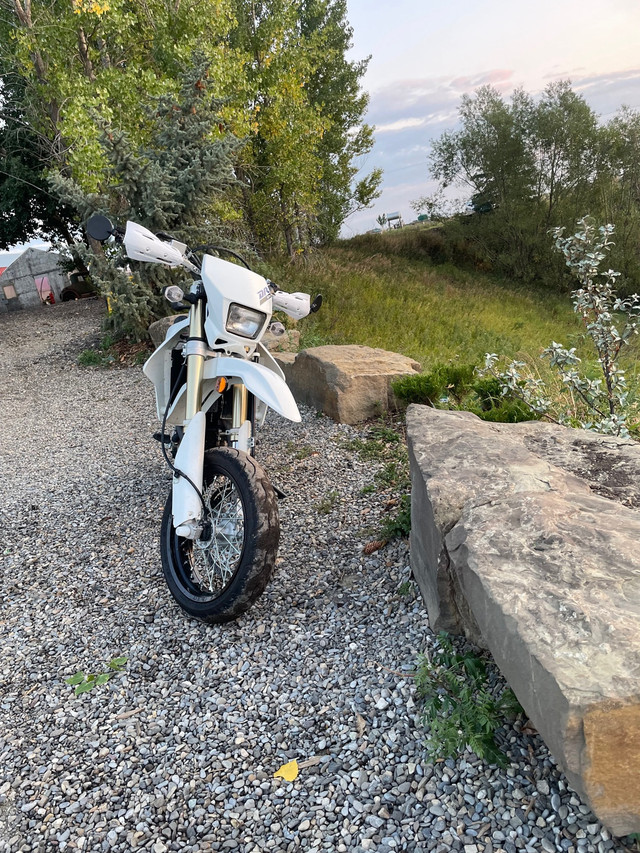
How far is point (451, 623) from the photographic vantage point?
214 centimetres

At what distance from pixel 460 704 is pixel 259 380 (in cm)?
143

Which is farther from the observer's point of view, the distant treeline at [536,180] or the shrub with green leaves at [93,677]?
the distant treeline at [536,180]

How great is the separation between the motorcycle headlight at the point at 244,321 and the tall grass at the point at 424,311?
3.96 meters

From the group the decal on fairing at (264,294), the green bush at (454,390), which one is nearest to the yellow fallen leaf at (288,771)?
the decal on fairing at (264,294)

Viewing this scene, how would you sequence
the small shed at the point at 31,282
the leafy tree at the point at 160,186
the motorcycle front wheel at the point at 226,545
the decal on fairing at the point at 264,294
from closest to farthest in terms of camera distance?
the motorcycle front wheel at the point at 226,545 < the decal on fairing at the point at 264,294 < the leafy tree at the point at 160,186 < the small shed at the point at 31,282

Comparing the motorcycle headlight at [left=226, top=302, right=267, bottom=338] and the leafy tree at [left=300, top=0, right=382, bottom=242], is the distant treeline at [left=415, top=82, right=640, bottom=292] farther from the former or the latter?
the motorcycle headlight at [left=226, top=302, right=267, bottom=338]

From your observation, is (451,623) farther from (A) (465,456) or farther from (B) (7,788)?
(B) (7,788)

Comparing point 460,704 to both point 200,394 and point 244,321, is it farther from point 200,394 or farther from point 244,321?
point 244,321

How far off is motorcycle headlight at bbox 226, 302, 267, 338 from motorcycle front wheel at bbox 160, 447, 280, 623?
1.77ft

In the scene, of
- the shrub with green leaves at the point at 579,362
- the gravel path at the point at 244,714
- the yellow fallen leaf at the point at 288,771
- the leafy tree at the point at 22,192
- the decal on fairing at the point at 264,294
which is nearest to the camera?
the gravel path at the point at 244,714

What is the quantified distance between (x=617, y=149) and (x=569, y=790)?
24556 millimetres

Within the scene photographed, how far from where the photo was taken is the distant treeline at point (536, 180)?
21.4m

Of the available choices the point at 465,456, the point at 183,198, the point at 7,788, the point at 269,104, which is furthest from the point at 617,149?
the point at 7,788

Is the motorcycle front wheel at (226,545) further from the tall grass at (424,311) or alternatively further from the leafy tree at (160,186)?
the leafy tree at (160,186)
